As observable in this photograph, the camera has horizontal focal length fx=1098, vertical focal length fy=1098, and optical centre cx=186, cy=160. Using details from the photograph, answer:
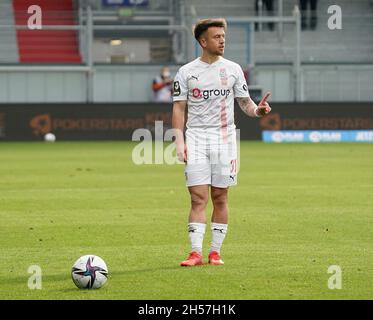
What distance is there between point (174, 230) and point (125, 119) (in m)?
22.8

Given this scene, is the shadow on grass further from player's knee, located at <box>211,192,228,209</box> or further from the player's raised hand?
the player's raised hand

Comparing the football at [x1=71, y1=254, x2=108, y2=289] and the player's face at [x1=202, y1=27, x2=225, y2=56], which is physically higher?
the player's face at [x1=202, y1=27, x2=225, y2=56]

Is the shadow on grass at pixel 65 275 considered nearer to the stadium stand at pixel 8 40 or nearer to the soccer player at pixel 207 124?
the soccer player at pixel 207 124

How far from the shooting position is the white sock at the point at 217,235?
10.7 metres

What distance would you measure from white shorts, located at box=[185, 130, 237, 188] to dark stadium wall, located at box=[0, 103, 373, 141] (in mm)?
25155

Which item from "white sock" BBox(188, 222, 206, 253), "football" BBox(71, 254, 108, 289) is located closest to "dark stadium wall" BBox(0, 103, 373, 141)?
"white sock" BBox(188, 222, 206, 253)

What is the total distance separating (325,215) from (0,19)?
93.9ft

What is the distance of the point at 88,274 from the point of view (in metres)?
9.13

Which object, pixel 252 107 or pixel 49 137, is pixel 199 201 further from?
pixel 49 137

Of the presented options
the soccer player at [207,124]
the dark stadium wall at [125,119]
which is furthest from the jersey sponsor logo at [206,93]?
the dark stadium wall at [125,119]

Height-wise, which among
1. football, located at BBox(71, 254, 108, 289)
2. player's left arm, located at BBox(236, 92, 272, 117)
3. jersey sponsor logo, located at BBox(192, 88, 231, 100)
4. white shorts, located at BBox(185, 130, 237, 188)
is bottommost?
football, located at BBox(71, 254, 108, 289)

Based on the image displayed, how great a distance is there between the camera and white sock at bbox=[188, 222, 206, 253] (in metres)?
10.6

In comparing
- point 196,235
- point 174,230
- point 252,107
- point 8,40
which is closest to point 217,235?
point 196,235
